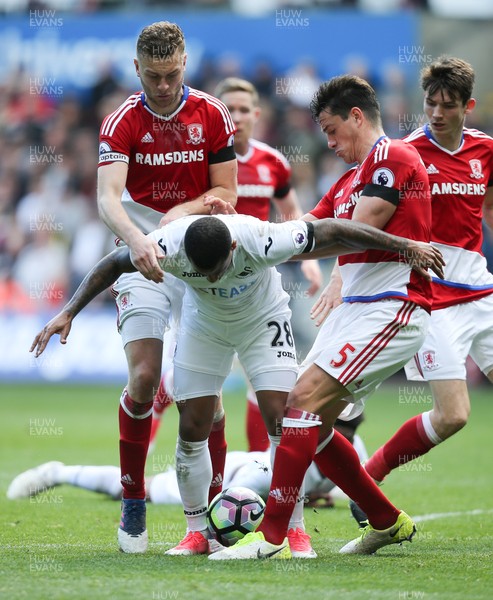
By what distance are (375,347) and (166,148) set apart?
1.81 m

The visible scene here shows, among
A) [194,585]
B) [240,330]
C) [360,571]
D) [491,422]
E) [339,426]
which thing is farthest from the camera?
[491,422]

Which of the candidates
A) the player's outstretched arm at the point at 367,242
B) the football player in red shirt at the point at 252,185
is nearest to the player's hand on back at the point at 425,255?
the player's outstretched arm at the point at 367,242

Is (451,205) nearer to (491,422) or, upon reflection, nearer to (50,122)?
(491,422)

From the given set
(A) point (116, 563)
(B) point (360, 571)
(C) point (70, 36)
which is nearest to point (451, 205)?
(B) point (360, 571)

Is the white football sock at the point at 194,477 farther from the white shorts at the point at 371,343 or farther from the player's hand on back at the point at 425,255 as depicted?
the player's hand on back at the point at 425,255

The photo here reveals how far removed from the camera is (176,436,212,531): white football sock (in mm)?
5992

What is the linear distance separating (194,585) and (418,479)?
5.16 m

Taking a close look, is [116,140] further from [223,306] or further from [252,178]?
[252,178]

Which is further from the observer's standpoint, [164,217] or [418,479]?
[418,479]

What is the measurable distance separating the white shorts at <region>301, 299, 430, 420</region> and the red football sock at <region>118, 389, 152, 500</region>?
1.14 meters

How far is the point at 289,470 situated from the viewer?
18.1 ft

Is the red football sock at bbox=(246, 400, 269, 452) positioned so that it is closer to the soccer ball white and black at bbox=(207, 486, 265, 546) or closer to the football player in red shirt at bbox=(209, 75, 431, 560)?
the soccer ball white and black at bbox=(207, 486, 265, 546)

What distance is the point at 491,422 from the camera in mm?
14086

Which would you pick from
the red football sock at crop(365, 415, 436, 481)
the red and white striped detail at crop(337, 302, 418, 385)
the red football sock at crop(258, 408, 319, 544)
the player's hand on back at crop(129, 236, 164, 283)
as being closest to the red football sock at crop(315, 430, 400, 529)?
the red football sock at crop(258, 408, 319, 544)
